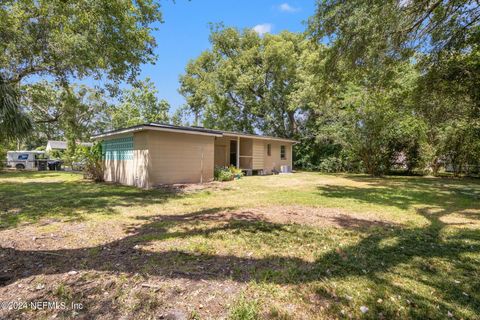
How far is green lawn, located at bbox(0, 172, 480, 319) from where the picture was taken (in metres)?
2.53

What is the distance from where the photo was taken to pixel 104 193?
9383 mm

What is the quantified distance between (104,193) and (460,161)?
802 inches

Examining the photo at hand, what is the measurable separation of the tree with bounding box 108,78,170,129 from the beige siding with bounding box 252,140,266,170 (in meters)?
15.6

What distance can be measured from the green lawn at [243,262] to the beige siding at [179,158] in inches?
176

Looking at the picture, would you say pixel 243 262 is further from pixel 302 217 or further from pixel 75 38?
pixel 75 38

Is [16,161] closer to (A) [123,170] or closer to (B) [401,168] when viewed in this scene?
(A) [123,170]

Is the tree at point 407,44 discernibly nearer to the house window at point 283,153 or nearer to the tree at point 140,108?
the house window at point 283,153

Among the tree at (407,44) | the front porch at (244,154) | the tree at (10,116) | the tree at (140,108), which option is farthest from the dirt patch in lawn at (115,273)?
the tree at (140,108)

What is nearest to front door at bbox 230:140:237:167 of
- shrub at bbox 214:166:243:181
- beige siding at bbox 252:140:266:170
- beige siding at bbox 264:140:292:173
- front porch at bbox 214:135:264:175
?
front porch at bbox 214:135:264:175

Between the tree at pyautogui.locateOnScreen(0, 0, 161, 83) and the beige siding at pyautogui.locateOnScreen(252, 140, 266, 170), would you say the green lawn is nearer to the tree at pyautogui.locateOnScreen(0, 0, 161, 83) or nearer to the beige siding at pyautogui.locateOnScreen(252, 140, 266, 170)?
the tree at pyautogui.locateOnScreen(0, 0, 161, 83)

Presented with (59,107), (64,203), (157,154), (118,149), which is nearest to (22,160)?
(59,107)

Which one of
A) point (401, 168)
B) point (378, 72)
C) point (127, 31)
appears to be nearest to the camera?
point (127, 31)

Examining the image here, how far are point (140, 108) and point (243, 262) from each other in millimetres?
30429

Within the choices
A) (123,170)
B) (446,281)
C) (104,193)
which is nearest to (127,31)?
(104,193)
